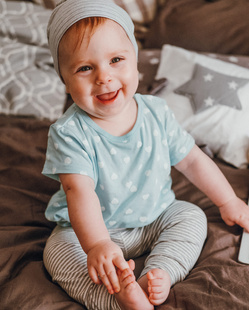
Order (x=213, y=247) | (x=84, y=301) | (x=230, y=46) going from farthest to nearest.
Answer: (x=230, y=46), (x=213, y=247), (x=84, y=301)

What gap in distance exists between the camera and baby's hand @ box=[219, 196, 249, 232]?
979mm

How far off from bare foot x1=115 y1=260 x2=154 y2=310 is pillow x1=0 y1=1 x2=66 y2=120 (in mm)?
985

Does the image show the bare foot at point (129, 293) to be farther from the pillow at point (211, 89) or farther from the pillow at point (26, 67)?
the pillow at point (26, 67)

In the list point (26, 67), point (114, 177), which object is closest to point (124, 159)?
point (114, 177)

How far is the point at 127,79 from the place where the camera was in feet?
2.84

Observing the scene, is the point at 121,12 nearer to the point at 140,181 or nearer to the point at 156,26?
the point at 140,181

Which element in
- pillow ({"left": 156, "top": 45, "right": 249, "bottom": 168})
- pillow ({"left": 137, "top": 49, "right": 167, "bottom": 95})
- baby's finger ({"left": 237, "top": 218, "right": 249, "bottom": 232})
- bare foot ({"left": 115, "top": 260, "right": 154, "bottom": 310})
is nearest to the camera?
bare foot ({"left": 115, "top": 260, "right": 154, "bottom": 310})

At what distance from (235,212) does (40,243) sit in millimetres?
555

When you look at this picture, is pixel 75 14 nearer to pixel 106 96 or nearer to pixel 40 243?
pixel 106 96

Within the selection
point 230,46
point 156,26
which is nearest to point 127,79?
point 230,46

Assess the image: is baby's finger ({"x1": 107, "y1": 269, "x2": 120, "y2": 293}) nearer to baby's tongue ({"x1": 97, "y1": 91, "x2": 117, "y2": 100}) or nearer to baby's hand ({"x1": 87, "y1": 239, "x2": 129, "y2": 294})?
baby's hand ({"x1": 87, "y1": 239, "x2": 129, "y2": 294})

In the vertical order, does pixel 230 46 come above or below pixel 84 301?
above

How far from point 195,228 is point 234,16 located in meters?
1.13

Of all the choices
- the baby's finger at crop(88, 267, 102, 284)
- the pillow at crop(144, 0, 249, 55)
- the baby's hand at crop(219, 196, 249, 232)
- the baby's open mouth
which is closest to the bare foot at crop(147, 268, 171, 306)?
the baby's finger at crop(88, 267, 102, 284)
